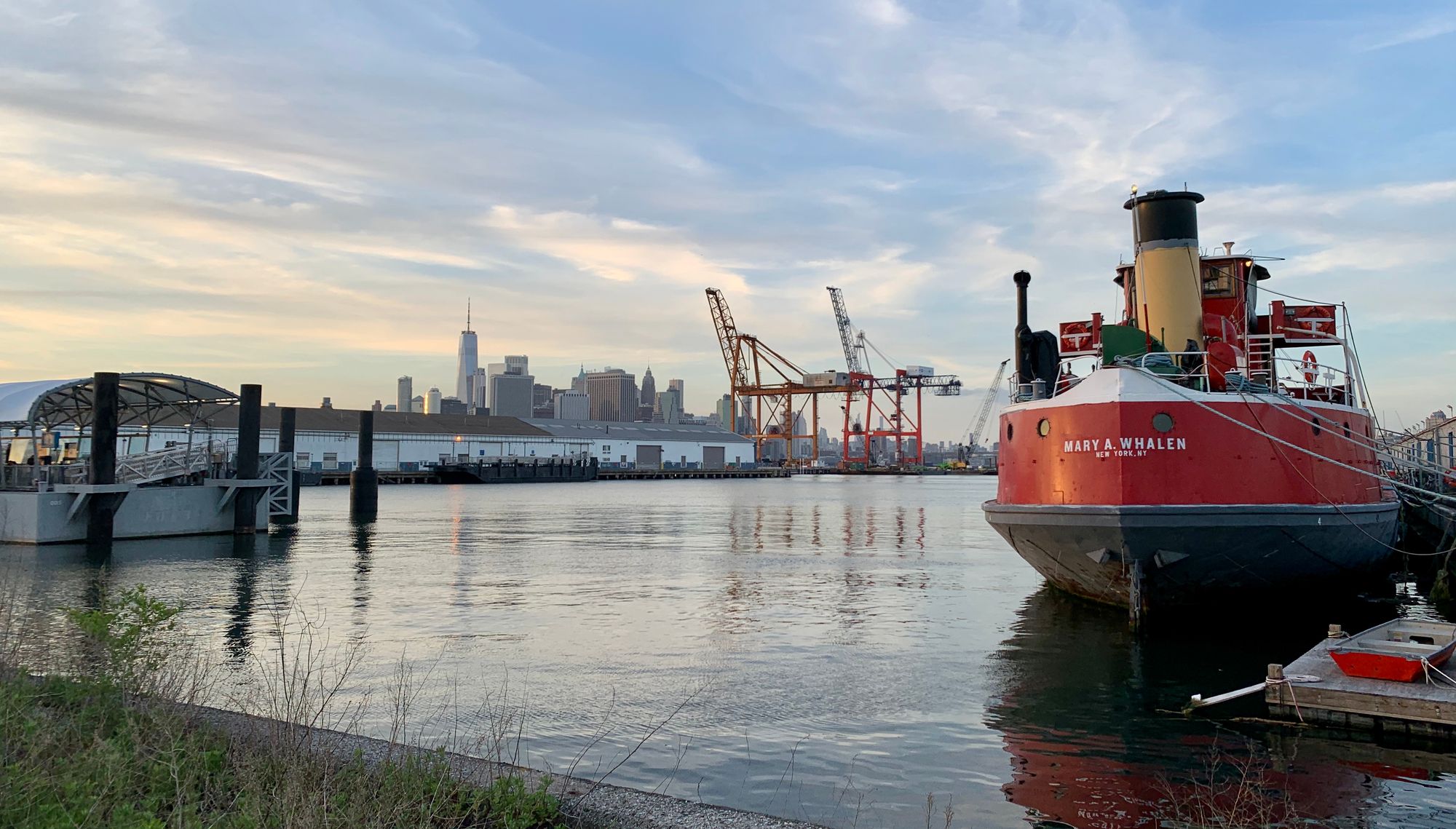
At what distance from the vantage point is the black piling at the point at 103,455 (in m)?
28.1

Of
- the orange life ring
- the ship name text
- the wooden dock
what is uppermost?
the orange life ring

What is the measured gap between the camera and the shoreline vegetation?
542 centimetres

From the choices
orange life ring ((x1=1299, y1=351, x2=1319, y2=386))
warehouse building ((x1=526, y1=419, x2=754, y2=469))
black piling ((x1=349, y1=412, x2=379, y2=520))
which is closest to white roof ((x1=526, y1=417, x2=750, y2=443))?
warehouse building ((x1=526, y1=419, x2=754, y2=469))

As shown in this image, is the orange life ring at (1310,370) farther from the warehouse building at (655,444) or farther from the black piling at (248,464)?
the warehouse building at (655,444)

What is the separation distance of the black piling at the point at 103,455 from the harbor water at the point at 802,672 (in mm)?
1743

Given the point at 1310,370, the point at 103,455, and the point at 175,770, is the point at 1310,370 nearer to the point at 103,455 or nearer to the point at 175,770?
the point at 175,770

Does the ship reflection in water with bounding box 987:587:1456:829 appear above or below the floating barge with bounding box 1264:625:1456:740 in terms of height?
below

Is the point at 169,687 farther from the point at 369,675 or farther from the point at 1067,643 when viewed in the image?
the point at 1067,643

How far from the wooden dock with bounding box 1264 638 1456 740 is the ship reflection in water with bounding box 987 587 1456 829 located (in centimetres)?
32

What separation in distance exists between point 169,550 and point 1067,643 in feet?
83.2

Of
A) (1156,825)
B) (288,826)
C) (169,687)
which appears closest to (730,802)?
(1156,825)

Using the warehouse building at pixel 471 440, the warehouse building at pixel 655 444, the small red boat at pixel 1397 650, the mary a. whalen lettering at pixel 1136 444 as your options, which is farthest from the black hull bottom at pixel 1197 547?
the warehouse building at pixel 655 444

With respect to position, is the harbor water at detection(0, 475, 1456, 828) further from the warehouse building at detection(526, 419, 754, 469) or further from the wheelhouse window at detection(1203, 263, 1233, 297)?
the warehouse building at detection(526, 419, 754, 469)

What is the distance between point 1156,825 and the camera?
7.37 metres
